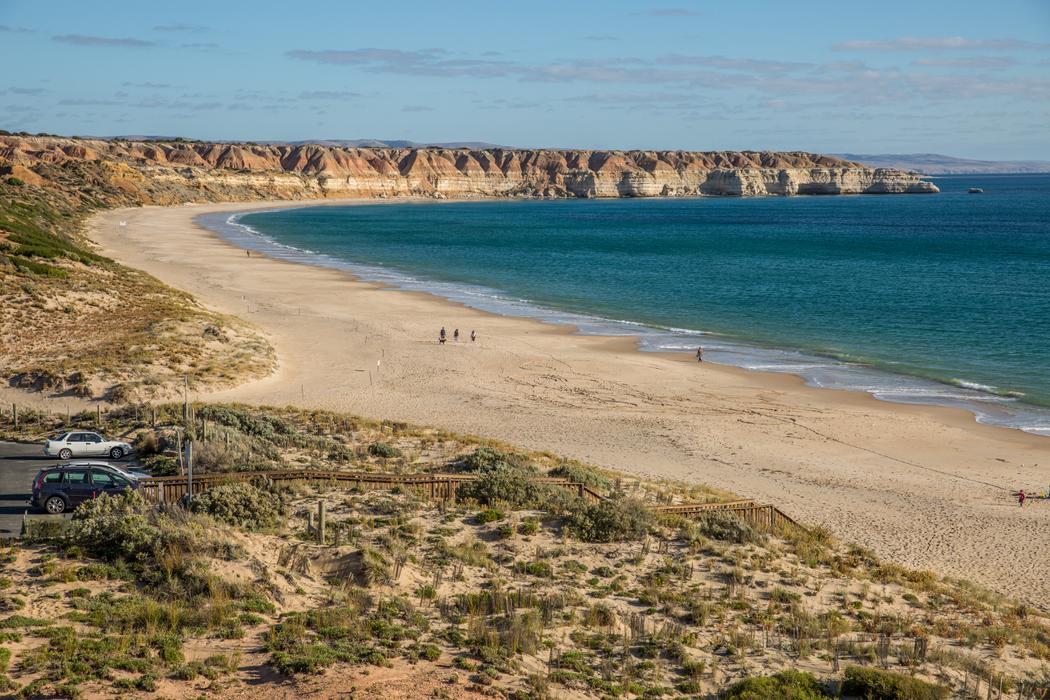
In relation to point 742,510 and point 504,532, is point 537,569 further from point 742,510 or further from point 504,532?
point 742,510

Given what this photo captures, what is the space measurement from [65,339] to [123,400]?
8.61 m

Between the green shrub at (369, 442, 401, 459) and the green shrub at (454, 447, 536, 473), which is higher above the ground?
the green shrub at (454, 447, 536, 473)

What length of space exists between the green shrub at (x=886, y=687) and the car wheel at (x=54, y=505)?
13.4 meters

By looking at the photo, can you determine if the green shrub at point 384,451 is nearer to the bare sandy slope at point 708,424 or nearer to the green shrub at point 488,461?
the green shrub at point 488,461

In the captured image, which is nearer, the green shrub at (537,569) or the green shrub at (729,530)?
the green shrub at (537,569)

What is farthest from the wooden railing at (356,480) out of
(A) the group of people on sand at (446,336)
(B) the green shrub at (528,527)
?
(A) the group of people on sand at (446,336)

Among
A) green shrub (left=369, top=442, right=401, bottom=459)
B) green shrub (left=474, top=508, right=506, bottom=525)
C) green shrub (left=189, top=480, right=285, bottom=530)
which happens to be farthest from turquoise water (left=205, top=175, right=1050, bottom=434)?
green shrub (left=189, top=480, right=285, bottom=530)

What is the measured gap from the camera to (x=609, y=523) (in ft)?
54.7

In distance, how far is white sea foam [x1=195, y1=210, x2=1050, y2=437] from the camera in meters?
31.8

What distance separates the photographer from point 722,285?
64.8m

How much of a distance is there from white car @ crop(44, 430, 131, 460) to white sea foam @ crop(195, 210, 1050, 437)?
24723 millimetres

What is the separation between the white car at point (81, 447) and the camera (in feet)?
66.7

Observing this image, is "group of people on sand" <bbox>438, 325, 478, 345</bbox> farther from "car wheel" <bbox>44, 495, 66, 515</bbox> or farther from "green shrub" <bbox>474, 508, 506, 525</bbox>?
"car wheel" <bbox>44, 495, 66, 515</bbox>

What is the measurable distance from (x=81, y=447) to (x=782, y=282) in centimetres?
5423
